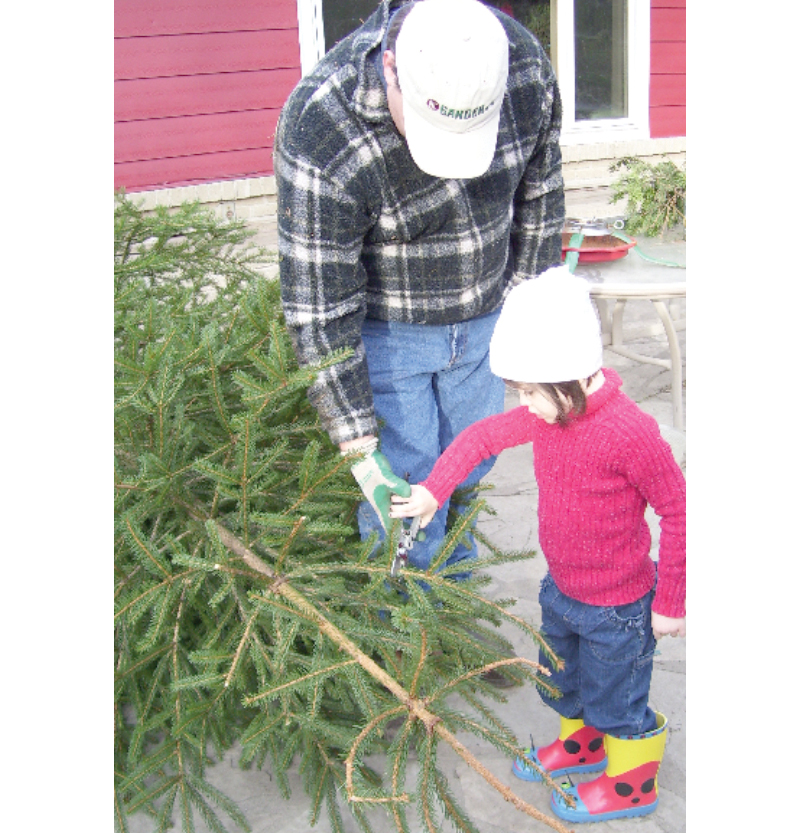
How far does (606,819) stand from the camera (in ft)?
6.95

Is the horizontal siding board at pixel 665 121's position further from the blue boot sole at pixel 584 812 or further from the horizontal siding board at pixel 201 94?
the blue boot sole at pixel 584 812

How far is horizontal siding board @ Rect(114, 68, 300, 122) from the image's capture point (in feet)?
18.0

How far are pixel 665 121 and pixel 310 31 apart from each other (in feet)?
10.7

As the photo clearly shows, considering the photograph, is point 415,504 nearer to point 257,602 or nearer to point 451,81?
point 257,602

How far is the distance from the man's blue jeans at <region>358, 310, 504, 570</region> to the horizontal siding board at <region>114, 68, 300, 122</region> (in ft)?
13.3

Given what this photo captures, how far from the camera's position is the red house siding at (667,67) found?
7.09 metres

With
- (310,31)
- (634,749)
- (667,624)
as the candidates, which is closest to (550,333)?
(667,624)

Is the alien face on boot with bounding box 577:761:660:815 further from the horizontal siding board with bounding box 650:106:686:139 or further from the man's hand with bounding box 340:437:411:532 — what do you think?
the horizontal siding board with bounding box 650:106:686:139

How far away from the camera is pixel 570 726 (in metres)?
2.26

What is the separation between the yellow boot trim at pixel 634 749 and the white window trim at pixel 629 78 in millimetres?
5673

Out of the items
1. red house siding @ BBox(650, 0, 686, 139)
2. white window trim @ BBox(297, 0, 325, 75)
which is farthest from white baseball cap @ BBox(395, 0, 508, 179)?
red house siding @ BBox(650, 0, 686, 139)
